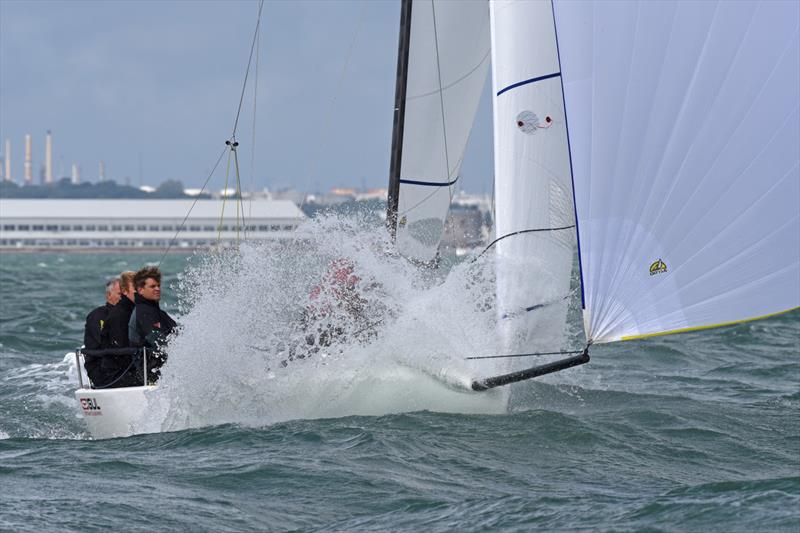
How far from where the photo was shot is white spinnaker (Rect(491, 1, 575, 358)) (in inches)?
257

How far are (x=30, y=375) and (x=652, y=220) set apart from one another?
5.76 metres

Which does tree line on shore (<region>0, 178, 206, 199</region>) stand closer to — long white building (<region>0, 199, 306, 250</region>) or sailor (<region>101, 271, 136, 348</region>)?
long white building (<region>0, 199, 306, 250</region>)

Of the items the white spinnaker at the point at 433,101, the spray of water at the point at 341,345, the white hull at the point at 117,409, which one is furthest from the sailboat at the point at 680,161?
the white hull at the point at 117,409

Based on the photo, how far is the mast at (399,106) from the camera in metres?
7.84

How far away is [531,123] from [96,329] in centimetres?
266

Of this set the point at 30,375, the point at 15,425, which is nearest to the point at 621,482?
the point at 15,425

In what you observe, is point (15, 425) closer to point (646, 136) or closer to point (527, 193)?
point (527, 193)

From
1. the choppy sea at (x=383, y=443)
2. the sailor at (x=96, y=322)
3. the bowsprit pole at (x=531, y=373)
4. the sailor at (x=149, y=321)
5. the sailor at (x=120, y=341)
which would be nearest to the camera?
the choppy sea at (x=383, y=443)

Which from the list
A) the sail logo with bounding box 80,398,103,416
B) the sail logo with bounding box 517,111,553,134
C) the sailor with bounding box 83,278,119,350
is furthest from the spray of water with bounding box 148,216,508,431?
the sail logo with bounding box 517,111,553,134

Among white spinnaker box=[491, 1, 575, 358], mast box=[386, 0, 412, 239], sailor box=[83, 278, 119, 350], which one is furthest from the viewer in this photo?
mast box=[386, 0, 412, 239]

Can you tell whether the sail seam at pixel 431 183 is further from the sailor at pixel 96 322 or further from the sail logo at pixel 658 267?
the sail logo at pixel 658 267

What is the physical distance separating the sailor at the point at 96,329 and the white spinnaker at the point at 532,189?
2244 millimetres

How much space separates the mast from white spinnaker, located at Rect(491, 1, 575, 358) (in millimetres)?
1266

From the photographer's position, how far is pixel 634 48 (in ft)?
18.3
